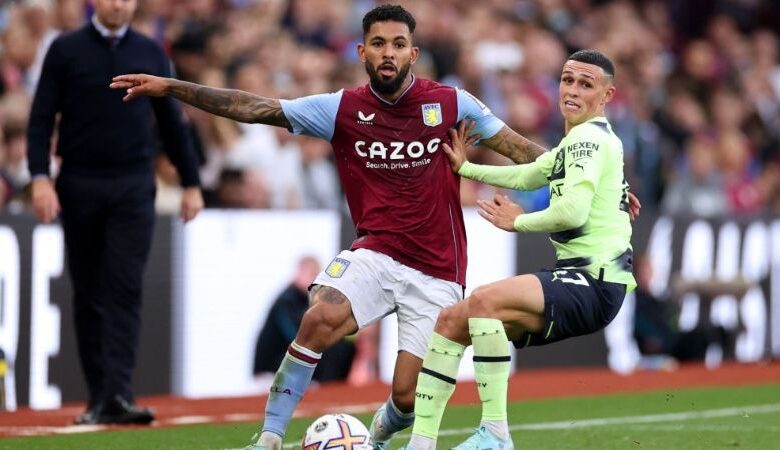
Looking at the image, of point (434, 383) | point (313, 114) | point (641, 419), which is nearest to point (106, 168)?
point (313, 114)

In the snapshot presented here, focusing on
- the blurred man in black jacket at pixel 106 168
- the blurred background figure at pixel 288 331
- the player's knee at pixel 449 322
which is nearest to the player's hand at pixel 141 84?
the player's knee at pixel 449 322

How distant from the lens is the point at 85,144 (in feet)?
30.5

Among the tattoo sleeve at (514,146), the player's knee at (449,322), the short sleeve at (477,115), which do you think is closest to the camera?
the player's knee at (449,322)

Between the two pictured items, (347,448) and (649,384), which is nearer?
(347,448)

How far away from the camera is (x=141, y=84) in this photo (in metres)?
7.25

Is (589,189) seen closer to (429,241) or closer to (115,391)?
(429,241)

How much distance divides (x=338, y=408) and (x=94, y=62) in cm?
320

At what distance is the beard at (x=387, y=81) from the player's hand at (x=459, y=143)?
386 mm

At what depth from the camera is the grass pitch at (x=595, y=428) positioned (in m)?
8.51

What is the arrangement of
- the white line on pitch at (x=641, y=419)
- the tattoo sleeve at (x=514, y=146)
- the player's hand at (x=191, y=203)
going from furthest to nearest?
the white line on pitch at (x=641, y=419) → the player's hand at (x=191, y=203) → the tattoo sleeve at (x=514, y=146)

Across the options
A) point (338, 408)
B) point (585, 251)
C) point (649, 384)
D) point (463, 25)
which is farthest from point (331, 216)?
point (585, 251)

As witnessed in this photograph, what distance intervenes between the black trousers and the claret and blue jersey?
7.26 feet

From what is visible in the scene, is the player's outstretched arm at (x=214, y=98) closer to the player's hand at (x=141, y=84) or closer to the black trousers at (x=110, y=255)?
the player's hand at (x=141, y=84)

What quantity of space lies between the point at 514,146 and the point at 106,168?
2796 millimetres
